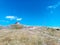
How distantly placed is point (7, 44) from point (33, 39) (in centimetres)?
251

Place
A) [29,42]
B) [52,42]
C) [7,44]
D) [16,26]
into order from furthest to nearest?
1. [16,26]
2. [52,42]
3. [29,42]
4. [7,44]

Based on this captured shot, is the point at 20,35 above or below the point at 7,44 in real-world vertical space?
above

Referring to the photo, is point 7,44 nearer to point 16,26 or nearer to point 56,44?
point 56,44

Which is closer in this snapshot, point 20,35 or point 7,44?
point 7,44

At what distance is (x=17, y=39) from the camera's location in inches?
518

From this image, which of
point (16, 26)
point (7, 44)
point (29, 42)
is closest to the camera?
point (7, 44)

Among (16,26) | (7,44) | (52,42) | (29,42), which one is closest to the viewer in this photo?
(7,44)

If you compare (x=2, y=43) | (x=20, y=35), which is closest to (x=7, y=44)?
(x=2, y=43)

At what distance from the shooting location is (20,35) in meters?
14.0

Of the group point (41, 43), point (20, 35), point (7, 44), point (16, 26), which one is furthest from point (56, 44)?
point (16, 26)

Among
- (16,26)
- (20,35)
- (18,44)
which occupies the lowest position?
(18,44)

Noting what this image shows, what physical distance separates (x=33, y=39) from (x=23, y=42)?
3.74ft

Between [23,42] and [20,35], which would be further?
[20,35]

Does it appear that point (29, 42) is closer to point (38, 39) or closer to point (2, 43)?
point (38, 39)
